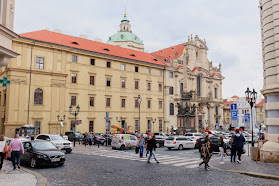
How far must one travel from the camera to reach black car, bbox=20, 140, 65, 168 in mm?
13664

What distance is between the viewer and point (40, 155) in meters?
13.7

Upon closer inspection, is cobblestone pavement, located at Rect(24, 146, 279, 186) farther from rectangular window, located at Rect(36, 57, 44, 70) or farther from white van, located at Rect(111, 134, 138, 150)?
rectangular window, located at Rect(36, 57, 44, 70)

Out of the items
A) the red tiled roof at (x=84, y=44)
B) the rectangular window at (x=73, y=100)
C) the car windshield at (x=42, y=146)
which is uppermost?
the red tiled roof at (x=84, y=44)

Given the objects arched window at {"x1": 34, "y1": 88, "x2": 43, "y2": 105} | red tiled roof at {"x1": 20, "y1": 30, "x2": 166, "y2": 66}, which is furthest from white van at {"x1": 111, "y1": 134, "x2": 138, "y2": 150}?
red tiled roof at {"x1": 20, "y1": 30, "x2": 166, "y2": 66}

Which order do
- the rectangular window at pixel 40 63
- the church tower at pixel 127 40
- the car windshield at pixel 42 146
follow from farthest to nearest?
the church tower at pixel 127 40
the rectangular window at pixel 40 63
the car windshield at pixel 42 146

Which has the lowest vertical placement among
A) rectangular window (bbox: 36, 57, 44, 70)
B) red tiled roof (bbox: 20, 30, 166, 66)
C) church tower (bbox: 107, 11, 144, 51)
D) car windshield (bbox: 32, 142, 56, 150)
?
car windshield (bbox: 32, 142, 56, 150)

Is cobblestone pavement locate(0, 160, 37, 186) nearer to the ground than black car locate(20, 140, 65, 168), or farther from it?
nearer to the ground

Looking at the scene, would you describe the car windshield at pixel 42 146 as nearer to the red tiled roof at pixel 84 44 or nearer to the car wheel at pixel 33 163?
the car wheel at pixel 33 163

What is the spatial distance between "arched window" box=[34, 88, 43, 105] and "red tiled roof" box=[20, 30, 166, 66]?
27.8 feet

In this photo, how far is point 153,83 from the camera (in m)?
57.0

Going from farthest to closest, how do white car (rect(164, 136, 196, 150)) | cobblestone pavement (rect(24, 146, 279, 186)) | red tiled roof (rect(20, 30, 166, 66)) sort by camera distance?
1. red tiled roof (rect(20, 30, 166, 66))
2. white car (rect(164, 136, 196, 150))
3. cobblestone pavement (rect(24, 146, 279, 186))

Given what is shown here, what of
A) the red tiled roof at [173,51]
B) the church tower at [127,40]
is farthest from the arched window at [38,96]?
the church tower at [127,40]

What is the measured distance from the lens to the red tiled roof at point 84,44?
42431 mm

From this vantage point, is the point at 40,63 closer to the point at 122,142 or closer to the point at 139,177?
the point at 122,142
